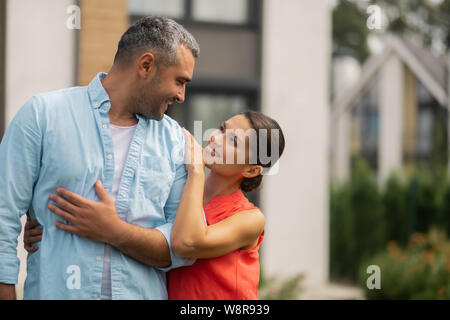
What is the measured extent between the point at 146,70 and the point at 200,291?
2.66 feet

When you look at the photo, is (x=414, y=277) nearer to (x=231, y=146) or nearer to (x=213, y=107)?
(x=213, y=107)

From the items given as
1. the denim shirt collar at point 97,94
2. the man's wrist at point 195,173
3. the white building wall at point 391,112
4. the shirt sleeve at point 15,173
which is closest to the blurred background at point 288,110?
the denim shirt collar at point 97,94

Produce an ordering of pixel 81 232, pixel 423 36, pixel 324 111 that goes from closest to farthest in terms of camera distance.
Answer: pixel 81 232 < pixel 324 111 < pixel 423 36

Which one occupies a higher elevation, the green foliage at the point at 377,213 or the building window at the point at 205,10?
the building window at the point at 205,10

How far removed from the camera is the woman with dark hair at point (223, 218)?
2012mm

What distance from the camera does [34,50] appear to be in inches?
206

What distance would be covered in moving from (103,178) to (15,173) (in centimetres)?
28

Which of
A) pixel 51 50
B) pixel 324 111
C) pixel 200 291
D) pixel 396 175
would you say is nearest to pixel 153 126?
pixel 200 291

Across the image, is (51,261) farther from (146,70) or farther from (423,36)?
(423,36)

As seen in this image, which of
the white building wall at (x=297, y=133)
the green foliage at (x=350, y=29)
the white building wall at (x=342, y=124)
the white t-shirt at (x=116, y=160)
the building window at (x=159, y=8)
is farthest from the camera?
the green foliage at (x=350, y=29)

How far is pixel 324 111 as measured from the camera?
8.09m

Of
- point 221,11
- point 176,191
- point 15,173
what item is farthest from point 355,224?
point 15,173

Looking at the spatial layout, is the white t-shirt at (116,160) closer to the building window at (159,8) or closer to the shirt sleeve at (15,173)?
the shirt sleeve at (15,173)

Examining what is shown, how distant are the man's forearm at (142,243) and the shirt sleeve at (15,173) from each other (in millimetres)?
318
